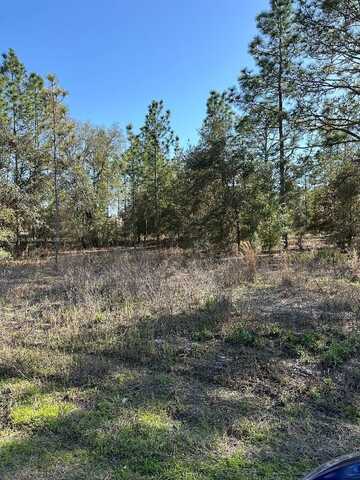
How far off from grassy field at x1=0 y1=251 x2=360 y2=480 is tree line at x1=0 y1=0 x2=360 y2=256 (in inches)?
187

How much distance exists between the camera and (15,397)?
3035mm

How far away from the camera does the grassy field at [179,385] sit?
2.26 m

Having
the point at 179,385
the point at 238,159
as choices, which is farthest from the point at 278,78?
the point at 179,385

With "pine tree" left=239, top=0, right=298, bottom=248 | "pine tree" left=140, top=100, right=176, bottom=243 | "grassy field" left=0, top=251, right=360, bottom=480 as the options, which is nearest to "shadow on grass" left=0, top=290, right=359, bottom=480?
"grassy field" left=0, top=251, right=360, bottom=480

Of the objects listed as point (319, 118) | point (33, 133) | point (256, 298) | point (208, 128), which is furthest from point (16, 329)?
point (33, 133)

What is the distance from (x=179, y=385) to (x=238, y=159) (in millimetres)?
10909

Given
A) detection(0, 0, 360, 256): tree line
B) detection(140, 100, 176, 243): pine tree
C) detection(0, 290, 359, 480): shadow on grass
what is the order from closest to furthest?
detection(0, 290, 359, 480): shadow on grass, detection(0, 0, 360, 256): tree line, detection(140, 100, 176, 243): pine tree

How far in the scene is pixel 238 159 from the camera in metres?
13.1

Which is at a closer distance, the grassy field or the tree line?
the grassy field

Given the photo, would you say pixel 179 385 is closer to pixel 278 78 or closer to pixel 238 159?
pixel 278 78

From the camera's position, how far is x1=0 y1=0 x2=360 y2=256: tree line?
8859 mm

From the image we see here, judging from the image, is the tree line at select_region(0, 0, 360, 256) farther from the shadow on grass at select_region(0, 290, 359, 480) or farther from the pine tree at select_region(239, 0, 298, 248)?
the shadow on grass at select_region(0, 290, 359, 480)

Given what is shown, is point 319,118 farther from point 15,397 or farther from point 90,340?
point 15,397

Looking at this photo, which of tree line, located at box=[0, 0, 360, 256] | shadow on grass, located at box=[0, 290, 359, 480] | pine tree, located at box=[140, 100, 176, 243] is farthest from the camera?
pine tree, located at box=[140, 100, 176, 243]
